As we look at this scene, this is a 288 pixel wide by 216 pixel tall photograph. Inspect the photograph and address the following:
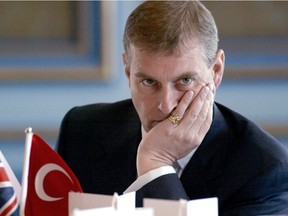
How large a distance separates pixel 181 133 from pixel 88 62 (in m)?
1.31

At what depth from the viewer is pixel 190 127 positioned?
1.66m

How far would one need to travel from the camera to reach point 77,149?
6.64 feet

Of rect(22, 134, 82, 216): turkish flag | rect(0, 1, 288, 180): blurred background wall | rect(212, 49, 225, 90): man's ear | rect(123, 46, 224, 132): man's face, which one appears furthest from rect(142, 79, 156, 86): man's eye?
rect(0, 1, 288, 180): blurred background wall

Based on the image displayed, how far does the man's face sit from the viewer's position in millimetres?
1574

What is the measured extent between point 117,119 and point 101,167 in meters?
0.16

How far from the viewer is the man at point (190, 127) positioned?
1.58 meters

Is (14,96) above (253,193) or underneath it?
above

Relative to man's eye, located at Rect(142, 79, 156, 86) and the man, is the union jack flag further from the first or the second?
man's eye, located at Rect(142, 79, 156, 86)

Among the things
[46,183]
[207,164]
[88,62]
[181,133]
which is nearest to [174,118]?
[181,133]

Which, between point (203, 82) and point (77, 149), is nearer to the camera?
point (203, 82)

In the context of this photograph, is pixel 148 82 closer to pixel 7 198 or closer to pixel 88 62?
pixel 7 198

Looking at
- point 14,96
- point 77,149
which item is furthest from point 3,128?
point 77,149

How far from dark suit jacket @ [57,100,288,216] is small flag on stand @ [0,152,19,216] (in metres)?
0.25

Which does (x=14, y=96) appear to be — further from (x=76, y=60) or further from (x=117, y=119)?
(x=117, y=119)
